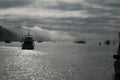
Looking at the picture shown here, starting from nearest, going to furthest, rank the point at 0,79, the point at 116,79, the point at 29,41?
1. the point at 0,79
2. the point at 116,79
3. the point at 29,41

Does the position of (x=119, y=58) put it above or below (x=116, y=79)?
above

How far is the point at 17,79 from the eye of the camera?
206 ft

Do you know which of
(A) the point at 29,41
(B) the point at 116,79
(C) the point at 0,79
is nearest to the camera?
(C) the point at 0,79

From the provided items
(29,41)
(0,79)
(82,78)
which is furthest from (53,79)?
(29,41)

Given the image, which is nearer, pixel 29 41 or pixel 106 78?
pixel 106 78

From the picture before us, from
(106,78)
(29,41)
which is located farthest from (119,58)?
(29,41)

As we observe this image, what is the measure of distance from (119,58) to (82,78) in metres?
10.9

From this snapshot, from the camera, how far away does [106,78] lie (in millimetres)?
69250

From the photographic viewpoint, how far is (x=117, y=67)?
6544 cm

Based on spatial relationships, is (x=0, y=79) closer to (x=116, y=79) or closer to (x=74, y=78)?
(x=74, y=78)

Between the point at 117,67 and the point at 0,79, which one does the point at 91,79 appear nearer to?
the point at 117,67

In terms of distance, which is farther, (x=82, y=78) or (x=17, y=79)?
(x=82, y=78)

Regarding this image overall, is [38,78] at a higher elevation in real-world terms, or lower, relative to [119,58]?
lower

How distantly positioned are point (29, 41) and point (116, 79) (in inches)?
5357
